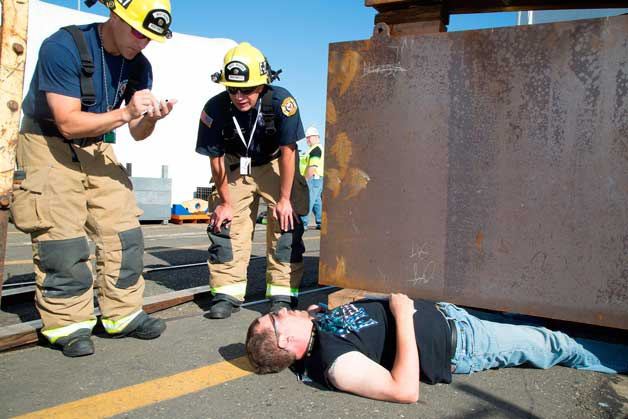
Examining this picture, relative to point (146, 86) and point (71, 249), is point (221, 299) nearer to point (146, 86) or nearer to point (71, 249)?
point (71, 249)

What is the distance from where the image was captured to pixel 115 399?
7.47ft

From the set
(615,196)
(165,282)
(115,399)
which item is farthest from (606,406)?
(165,282)

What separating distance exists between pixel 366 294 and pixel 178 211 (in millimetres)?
9319

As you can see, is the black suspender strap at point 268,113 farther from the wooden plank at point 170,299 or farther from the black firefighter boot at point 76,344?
the black firefighter boot at point 76,344

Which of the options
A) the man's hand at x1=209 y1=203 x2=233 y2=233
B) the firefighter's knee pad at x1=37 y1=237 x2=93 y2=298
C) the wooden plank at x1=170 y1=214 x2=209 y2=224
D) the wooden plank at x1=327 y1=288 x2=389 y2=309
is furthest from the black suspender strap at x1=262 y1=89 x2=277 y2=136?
the wooden plank at x1=170 y1=214 x2=209 y2=224

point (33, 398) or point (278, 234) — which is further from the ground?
point (278, 234)

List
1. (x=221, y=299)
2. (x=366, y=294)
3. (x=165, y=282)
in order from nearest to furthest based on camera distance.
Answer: (x=366, y=294), (x=221, y=299), (x=165, y=282)

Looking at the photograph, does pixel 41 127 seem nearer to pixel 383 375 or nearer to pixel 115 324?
pixel 115 324

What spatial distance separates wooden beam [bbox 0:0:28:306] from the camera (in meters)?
2.37

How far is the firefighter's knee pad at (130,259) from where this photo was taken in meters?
3.14

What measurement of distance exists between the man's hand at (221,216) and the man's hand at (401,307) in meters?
1.63

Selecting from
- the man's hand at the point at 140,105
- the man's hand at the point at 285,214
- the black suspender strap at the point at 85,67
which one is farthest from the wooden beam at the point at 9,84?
the man's hand at the point at 285,214

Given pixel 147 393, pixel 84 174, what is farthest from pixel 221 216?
pixel 147 393

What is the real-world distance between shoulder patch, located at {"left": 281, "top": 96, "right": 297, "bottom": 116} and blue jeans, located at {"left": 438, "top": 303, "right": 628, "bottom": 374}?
5.89 ft
